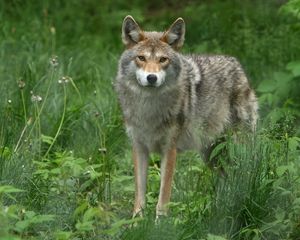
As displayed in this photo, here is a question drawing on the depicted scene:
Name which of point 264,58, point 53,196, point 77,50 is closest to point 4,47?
point 77,50

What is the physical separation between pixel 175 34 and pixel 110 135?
4.75 ft

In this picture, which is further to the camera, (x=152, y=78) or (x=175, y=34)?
(x=175, y=34)

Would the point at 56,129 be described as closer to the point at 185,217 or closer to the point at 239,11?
the point at 185,217

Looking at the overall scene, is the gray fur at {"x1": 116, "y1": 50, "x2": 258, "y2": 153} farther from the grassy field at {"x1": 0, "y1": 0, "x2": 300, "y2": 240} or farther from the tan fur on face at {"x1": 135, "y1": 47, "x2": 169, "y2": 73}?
the grassy field at {"x1": 0, "y1": 0, "x2": 300, "y2": 240}

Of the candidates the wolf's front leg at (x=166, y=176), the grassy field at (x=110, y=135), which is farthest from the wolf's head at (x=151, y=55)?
the grassy field at (x=110, y=135)

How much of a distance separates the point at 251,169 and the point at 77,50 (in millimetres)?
5485

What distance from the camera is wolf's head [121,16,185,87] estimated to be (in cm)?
748

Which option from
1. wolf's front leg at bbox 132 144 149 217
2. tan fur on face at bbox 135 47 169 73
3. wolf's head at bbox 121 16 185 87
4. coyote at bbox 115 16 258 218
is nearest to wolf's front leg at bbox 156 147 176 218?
coyote at bbox 115 16 258 218

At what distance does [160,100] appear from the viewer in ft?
25.6

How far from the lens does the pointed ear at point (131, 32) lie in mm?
7734

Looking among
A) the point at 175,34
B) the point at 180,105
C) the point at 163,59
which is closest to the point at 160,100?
the point at 180,105

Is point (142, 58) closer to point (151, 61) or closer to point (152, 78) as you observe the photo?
point (151, 61)

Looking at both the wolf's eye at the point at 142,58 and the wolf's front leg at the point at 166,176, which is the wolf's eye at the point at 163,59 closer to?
the wolf's eye at the point at 142,58

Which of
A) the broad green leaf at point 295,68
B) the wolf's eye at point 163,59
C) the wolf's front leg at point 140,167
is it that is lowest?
the wolf's front leg at point 140,167
